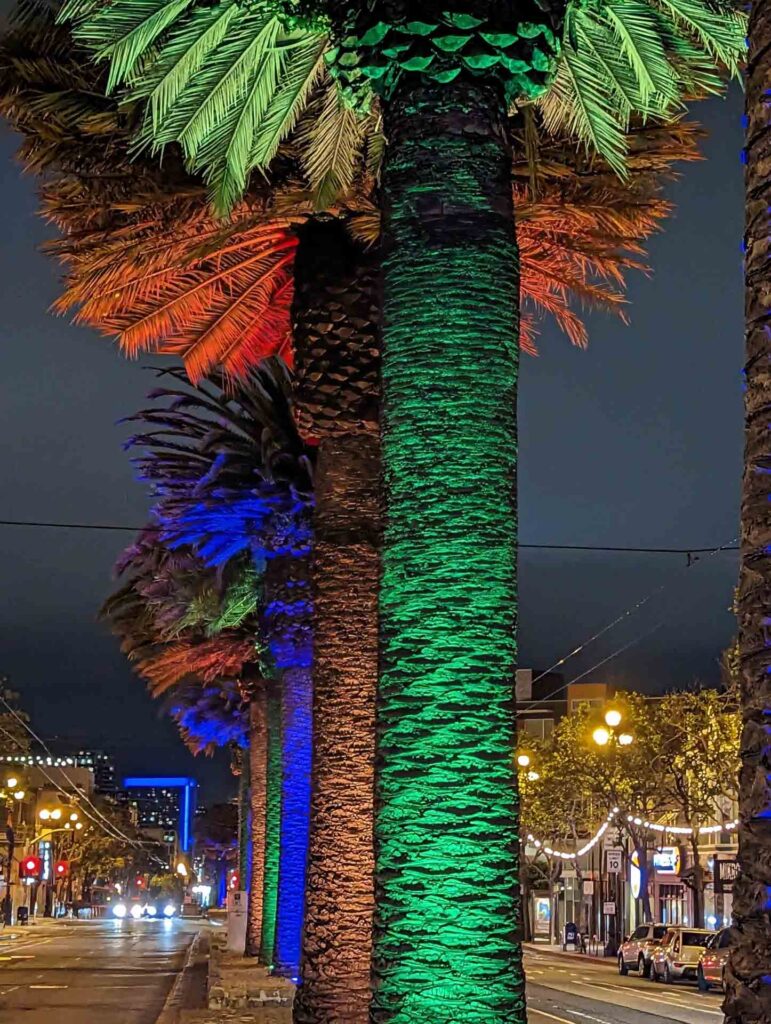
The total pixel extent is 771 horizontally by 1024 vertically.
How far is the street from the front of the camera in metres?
28.0

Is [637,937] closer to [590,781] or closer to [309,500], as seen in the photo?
[590,781]

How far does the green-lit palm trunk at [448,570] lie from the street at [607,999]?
18.2m

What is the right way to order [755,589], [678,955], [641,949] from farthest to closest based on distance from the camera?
[641,949] → [678,955] → [755,589]

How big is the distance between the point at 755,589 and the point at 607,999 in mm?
31724

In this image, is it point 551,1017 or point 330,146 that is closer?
point 330,146

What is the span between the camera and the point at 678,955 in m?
45.7

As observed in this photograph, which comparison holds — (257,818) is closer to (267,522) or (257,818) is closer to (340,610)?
(267,522)

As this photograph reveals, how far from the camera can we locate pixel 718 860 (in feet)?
213

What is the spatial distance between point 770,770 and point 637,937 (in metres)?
50.0

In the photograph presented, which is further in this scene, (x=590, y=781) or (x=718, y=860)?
(x=718, y=860)

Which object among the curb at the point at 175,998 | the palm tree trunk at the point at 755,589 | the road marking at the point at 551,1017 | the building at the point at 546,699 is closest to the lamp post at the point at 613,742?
the curb at the point at 175,998


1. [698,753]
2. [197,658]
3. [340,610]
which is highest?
[197,658]

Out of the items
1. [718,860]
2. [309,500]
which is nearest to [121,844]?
[718,860]

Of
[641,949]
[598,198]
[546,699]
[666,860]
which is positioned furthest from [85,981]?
[546,699]
